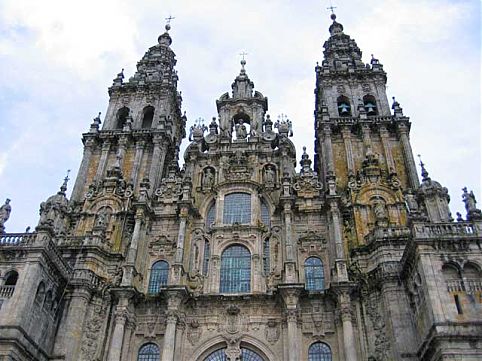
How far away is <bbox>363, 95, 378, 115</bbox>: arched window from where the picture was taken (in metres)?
32.5

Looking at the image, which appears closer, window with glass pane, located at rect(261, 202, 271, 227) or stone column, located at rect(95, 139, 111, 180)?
window with glass pane, located at rect(261, 202, 271, 227)

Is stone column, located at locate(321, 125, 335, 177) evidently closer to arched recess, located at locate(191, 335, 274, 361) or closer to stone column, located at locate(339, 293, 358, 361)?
stone column, located at locate(339, 293, 358, 361)

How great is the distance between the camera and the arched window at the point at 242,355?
73.0 feet

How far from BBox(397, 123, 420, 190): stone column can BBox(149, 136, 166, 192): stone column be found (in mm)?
14690

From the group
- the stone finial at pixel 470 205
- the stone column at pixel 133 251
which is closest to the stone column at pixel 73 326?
the stone column at pixel 133 251

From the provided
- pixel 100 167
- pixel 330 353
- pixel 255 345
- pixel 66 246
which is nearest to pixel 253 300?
pixel 255 345

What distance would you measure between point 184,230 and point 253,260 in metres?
3.95

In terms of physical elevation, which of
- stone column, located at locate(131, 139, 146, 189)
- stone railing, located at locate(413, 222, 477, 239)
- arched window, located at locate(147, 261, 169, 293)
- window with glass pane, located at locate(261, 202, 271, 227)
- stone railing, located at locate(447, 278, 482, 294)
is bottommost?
stone railing, located at locate(447, 278, 482, 294)

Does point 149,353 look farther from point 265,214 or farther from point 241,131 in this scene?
point 241,131

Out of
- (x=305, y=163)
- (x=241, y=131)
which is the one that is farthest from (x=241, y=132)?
(x=305, y=163)

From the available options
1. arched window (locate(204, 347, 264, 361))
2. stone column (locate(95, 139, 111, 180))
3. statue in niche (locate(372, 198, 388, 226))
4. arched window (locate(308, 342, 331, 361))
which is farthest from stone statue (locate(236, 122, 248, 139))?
arched window (locate(308, 342, 331, 361))

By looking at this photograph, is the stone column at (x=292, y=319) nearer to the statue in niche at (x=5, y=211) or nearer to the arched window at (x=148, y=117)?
the statue in niche at (x=5, y=211)

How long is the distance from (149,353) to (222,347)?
3.39m

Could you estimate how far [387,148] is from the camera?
29.1m
